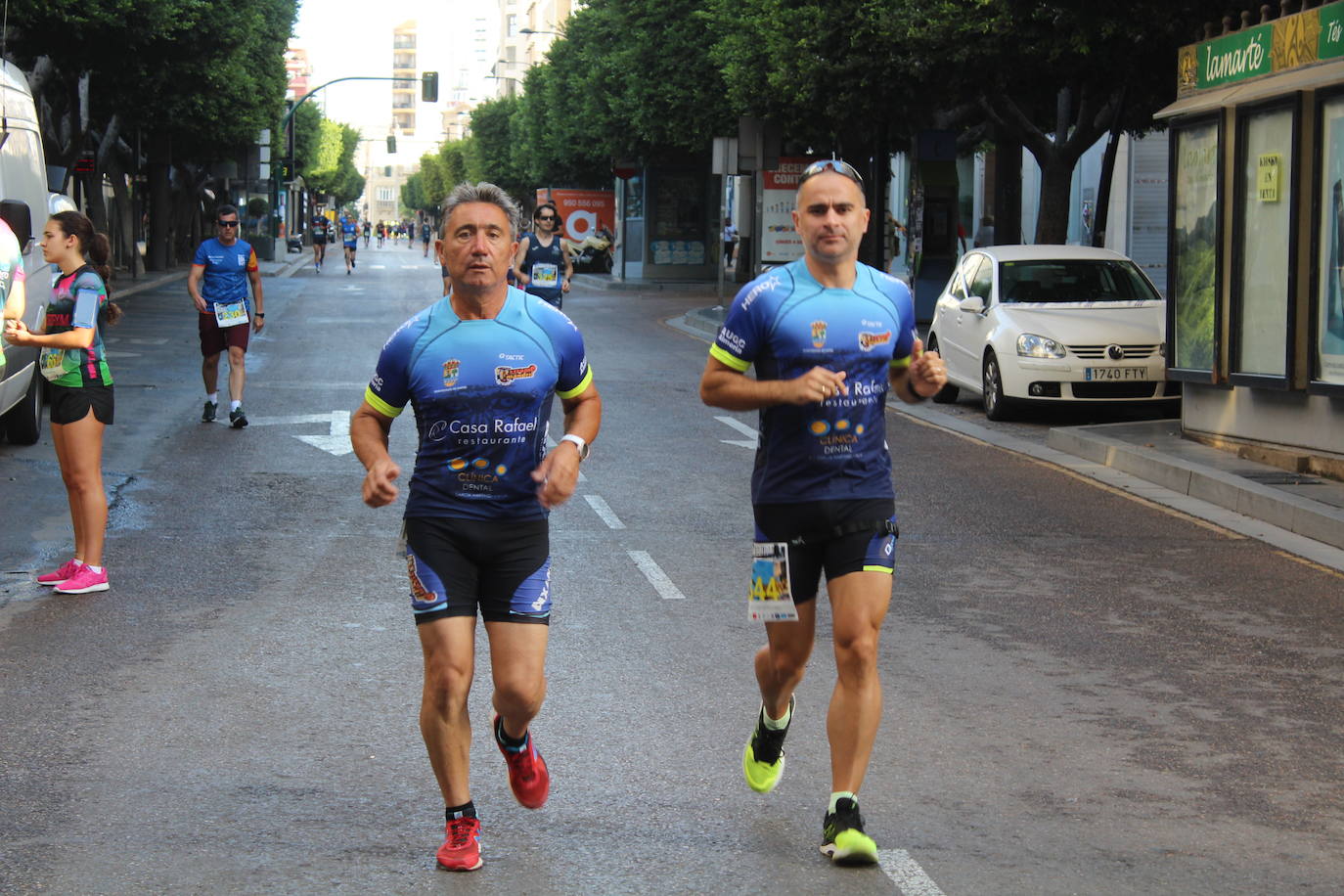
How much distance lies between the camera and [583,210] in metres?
57.2

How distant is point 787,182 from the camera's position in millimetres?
31781

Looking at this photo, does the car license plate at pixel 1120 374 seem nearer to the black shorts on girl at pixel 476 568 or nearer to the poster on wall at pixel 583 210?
the black shorts on girl at pixel 476 568

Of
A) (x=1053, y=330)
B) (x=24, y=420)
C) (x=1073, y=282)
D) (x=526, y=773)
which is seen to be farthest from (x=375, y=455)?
(x=1073, y=282)

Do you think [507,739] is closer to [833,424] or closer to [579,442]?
[579,442]

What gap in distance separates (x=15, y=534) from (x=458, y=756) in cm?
624

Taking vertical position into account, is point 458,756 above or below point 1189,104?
below

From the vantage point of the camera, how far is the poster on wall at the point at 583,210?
2239 inches

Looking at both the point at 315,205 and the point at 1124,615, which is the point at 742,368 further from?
the point at 315,205

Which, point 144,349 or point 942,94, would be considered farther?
point 942,94

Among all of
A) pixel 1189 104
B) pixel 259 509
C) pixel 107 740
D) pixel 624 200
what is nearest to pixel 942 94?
pixel 1189 104

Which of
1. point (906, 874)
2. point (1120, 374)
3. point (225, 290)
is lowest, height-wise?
point (906, 874)

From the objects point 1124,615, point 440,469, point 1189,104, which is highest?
point 1189,104

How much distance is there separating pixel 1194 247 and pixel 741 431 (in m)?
3.96

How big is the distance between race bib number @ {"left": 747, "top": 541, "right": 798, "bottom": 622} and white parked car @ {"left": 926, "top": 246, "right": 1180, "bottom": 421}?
11347mm
